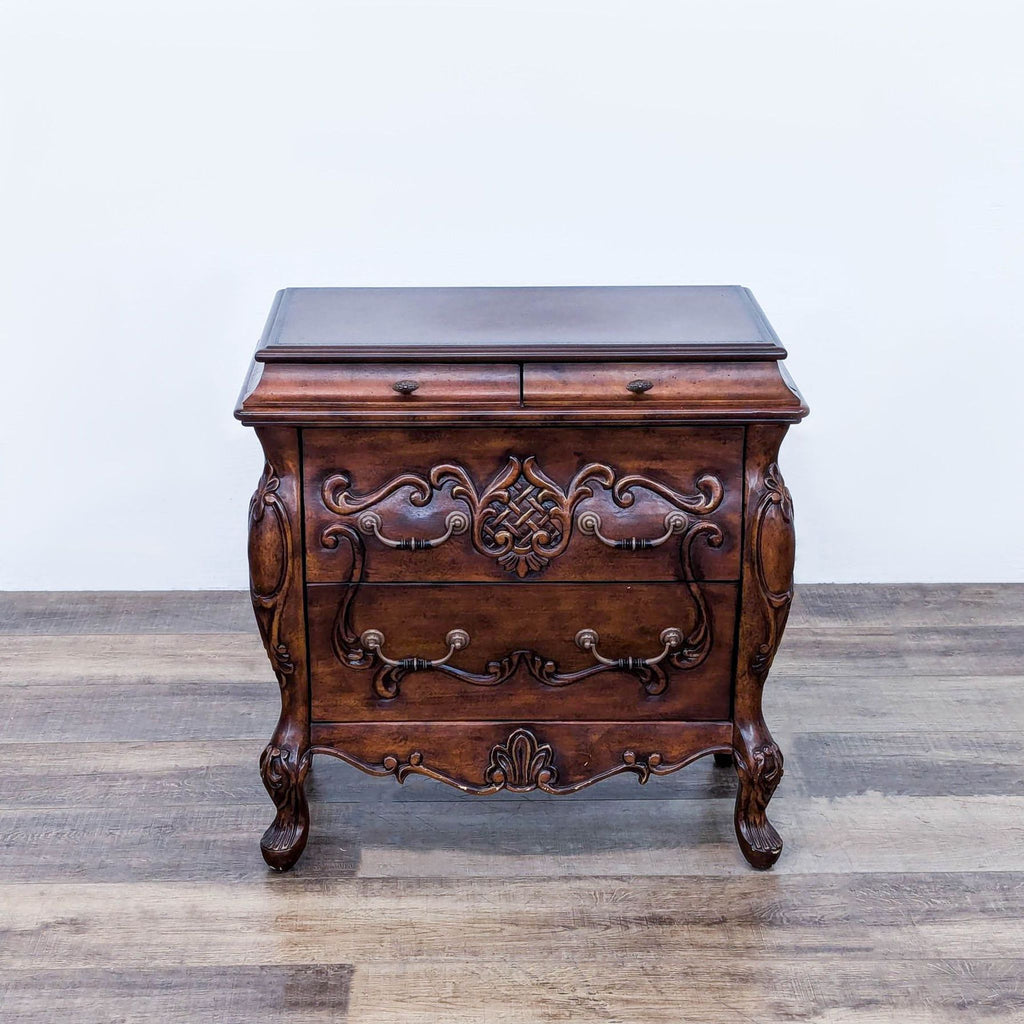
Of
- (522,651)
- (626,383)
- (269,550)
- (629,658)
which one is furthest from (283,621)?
(626,383)

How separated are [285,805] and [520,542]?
0.61 meters

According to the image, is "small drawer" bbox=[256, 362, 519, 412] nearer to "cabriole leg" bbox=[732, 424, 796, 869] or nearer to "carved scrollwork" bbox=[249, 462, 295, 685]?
"carved scrollwork" bbox=[249, 462, 295, 685]

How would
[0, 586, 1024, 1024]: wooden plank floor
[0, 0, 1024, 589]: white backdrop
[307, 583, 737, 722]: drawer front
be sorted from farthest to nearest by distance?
[0, 0, 1024, 589]: white backdrop, [307, 583, 737, 722]: drawer front, [0, 586, 1024, 1024]: wooden plank floor

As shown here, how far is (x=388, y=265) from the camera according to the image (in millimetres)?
3045

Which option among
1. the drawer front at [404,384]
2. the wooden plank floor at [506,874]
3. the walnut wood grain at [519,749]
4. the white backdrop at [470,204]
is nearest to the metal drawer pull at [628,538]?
the drawer front at [404,384]

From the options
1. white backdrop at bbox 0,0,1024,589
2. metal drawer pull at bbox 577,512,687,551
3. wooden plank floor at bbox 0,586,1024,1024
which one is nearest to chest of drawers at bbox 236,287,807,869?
metal drawer pull at bbox 577,512,687,551

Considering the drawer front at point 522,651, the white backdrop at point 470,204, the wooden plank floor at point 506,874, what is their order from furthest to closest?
the white backdrop at point 470,204
the drawer front at point 522,651
the wooden plank floor at point 506,874

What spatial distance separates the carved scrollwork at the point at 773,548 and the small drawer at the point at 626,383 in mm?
172

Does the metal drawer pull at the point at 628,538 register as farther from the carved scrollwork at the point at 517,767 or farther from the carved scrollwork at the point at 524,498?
the carved scrollwork at the point at 517,767

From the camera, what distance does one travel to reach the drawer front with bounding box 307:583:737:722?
2.15m

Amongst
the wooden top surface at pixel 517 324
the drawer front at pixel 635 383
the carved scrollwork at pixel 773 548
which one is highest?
the wooden top surface at pixel 517 324

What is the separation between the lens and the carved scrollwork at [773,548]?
2107 millimetres

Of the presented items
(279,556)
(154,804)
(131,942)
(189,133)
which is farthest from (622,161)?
(131,942)

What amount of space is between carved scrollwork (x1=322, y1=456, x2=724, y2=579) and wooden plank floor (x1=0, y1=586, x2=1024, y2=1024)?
1.92 feet
